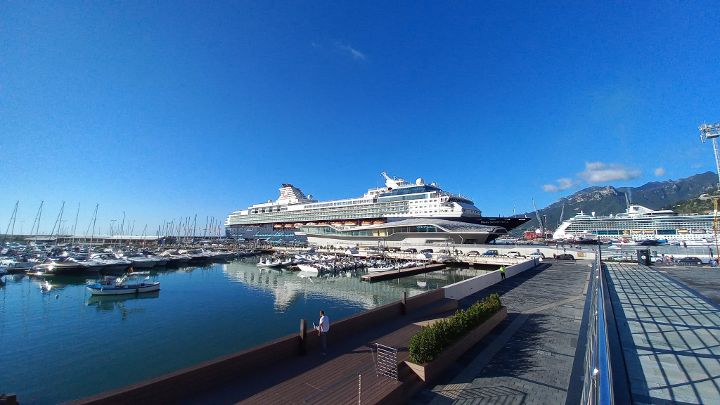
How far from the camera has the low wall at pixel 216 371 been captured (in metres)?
5.24

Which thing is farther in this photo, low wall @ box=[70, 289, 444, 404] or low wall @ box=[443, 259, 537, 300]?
low wall @ box=[443, 259, 537, 300]

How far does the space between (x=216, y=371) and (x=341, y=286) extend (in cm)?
2333

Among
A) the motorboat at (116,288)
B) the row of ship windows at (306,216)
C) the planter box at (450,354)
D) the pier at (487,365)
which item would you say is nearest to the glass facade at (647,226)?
the row of ship windows at (306,216)

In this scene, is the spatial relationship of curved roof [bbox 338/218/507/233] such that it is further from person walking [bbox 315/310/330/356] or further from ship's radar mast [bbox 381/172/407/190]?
person walking [bbox 315/310/330/356]

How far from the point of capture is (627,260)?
3198 cm

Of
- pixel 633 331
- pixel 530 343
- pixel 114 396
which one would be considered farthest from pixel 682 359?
pixel 114 396

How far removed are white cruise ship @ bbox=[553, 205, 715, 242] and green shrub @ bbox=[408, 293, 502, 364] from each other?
3162 inches

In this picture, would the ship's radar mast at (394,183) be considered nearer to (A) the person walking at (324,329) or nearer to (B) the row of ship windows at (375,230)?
(B) the row of ship windows at (375,230)

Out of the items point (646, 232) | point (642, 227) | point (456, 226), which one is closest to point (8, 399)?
point (456, 226)

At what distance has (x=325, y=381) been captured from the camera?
6.47 meters

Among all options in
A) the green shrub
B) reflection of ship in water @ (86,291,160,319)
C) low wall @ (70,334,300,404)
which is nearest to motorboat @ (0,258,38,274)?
reflection of ship in water @ (86,291,160,319)

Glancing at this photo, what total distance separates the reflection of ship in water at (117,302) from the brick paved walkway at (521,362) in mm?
20627

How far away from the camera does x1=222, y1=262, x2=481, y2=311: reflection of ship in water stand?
2409 cm

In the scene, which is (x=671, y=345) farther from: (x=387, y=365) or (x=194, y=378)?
(x=194, y=378)
